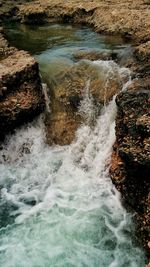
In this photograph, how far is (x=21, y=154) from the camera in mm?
10961

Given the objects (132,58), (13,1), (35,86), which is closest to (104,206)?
(35,86)

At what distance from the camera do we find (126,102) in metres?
8.86

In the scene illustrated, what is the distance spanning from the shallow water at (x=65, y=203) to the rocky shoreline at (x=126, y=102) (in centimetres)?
47

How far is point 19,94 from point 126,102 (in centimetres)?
317

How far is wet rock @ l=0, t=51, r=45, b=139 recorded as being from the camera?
10266 mm

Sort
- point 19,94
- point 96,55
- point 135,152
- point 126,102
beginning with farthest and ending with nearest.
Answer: point 96,55, point 19,94, point 126,102, point 135,152

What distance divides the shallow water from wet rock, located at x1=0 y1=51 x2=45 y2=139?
1.57 feet

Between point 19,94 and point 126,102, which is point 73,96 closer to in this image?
point 19,94

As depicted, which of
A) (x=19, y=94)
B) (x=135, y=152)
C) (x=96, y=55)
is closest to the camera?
(x=135, y=152)

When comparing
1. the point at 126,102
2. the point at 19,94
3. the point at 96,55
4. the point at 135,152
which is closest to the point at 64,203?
the point at 135,152

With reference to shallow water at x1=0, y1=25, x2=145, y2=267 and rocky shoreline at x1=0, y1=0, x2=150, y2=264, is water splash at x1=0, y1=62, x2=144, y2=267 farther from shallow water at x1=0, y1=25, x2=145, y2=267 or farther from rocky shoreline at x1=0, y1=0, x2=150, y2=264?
rocky shoreline at x1=0, y1=0, x2=150, y2=264

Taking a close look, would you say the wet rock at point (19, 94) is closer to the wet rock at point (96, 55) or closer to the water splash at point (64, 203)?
the water splash at point (64, 203)

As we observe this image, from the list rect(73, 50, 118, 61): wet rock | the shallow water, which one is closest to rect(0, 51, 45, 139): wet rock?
the shallow water

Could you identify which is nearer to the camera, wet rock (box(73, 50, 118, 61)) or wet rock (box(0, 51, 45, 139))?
wet rock (box(0, 51, 45, 139))
